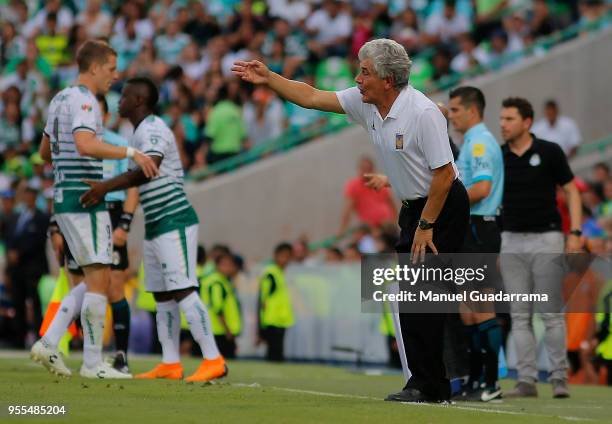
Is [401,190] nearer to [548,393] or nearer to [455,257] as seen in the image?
[455,257]

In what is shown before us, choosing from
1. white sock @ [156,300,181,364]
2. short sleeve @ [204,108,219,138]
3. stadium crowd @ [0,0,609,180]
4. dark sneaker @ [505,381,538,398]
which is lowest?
dark sneaker @ [505,381,538,398]

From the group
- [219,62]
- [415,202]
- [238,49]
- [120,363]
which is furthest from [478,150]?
[238,49]

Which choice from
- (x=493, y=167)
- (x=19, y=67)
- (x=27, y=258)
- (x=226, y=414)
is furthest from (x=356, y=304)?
(x=19, y=67)

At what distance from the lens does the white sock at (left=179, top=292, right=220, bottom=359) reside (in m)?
11.8

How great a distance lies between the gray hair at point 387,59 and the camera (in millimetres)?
9367

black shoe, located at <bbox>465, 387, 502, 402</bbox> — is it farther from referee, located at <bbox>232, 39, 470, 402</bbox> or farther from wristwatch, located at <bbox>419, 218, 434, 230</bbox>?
wristwatch, located at <bbox>419, 218, 434, 230</bbox>

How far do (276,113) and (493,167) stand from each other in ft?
41.1

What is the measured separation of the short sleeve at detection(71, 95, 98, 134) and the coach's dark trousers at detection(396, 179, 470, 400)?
2911mm

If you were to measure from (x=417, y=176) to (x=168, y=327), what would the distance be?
11.2ft

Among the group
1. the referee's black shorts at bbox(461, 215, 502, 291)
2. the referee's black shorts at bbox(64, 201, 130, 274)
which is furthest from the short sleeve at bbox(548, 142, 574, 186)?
the referee's black shorts at bbox(64, 201, 130, 274)

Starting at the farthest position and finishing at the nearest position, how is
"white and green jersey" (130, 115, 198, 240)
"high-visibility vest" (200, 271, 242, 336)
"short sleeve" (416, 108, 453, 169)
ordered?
"high-visibility vest" (200, 271, 242, 336) < "white and green jersey" (130, 115, 198, 240) < "short sleeve" (416, 108, 453, 169)

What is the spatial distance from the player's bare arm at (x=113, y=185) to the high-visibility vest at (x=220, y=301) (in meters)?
6.74

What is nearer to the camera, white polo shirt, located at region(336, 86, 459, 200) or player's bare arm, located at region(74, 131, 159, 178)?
white polo shirt, located at region(336, 86, 459, 200)

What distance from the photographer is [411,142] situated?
9312 millimetres
